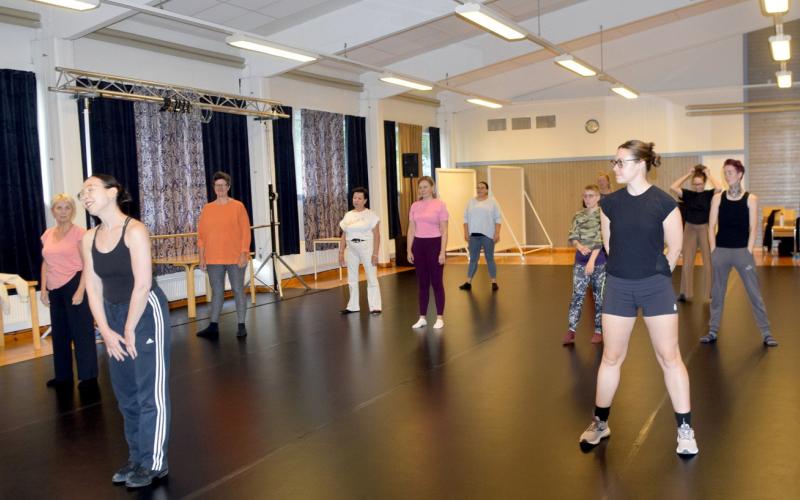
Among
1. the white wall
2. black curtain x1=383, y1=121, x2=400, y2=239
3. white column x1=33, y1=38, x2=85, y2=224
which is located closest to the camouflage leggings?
white column x1=33, y1=38, x2=85, y2=224

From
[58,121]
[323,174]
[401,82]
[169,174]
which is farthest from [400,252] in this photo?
[58,121]

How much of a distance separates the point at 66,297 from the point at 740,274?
478cm

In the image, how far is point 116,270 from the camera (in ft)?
10.3

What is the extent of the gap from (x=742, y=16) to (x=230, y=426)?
12147mm

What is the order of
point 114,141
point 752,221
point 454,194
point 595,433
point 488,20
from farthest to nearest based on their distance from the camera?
point 454,194 → point 114,141 → point 488,20 → point 752,221 → point 595,433

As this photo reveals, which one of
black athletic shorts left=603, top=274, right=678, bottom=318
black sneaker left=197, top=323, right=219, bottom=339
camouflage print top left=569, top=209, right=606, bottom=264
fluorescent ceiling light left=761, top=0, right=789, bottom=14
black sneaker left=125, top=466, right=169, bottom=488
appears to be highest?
fluorescent ceiling light left=761, top=0, right=789, bottom=14

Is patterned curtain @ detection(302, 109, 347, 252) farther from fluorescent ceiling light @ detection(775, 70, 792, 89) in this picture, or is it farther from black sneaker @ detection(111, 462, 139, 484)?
black sneaker @ detection(111, 462, 139, 484)

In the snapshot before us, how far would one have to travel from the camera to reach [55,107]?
7.59 metres

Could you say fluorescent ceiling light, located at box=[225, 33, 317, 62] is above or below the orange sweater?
above

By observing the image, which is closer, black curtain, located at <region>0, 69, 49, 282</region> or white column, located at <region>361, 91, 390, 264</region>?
black curtain, located at <region>0, 69, 49, 282</region>

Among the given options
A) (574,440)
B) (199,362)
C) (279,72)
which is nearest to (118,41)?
(279,72)

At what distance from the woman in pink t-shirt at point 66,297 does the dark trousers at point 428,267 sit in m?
2.82

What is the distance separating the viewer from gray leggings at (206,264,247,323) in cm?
689

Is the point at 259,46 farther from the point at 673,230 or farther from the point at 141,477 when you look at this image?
the point at 673,230
